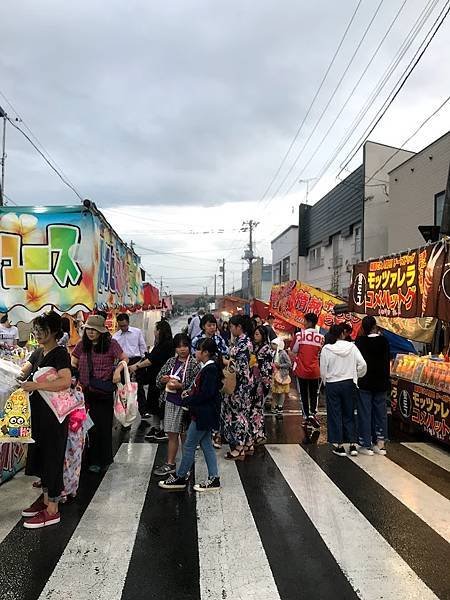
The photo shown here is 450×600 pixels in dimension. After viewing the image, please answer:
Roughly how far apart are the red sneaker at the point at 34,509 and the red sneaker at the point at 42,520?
7cm

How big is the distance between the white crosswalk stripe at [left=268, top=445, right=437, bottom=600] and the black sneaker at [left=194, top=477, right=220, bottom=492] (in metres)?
0.82

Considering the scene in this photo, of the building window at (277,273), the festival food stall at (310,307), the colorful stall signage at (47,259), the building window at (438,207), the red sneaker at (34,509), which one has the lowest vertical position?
the red sneaker at (34,509)

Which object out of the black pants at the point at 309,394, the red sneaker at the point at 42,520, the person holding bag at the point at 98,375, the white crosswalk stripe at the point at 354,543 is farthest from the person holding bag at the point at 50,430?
the black pants at the point at 309,394

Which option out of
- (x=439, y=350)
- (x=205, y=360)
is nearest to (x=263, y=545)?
(x=205, y=360)

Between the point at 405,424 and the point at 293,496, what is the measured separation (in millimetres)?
3531

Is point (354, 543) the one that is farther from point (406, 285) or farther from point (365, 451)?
point (406, 285)

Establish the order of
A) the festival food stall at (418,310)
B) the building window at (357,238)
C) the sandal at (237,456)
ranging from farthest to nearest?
the building window at (357,238) → the festival food stall at (418,310) → the sandal at (237,456)

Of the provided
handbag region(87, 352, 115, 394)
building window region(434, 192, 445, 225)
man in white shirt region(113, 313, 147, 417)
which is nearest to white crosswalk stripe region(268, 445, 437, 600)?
handbag region(87, 352, 115, 394)

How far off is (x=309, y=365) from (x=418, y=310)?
183 cm

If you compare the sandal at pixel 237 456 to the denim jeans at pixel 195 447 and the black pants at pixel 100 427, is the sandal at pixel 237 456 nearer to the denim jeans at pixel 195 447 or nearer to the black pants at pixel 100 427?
the denim jeans at pixel 195 447

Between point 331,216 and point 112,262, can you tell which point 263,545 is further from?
point 331,216

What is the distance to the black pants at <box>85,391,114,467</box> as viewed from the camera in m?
5.41

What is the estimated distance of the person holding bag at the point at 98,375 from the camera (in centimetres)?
533

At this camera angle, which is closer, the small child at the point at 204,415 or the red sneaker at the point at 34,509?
the red sneaker at the point at 34,509
